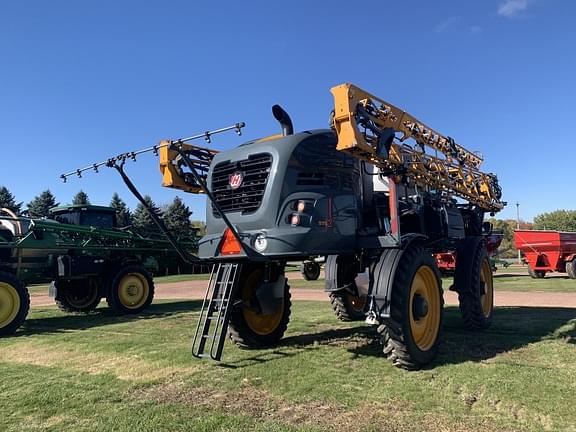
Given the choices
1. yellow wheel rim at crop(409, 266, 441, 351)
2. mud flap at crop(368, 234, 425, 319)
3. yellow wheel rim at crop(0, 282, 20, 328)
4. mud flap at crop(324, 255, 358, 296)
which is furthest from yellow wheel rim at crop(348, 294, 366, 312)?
yellow wheel rim at crop(0, 282, 20, 328)

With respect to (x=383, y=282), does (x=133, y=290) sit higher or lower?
lower

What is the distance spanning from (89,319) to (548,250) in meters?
18.5

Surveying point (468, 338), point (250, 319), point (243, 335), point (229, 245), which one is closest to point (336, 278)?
point (250, 319)

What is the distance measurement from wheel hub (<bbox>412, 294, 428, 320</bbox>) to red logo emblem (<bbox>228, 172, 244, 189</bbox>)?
267cm

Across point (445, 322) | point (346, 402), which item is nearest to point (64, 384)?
point (346, 402)

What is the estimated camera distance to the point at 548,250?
2133cm

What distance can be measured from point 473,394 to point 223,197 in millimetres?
3777

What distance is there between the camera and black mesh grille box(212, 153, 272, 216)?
6.23 meters

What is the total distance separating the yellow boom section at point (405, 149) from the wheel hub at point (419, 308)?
5.56 feet

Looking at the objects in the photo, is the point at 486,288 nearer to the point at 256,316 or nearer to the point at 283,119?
the point at 256,316

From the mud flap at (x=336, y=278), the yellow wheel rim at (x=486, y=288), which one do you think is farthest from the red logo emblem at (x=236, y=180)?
the yellow wheel rim at (x=486, y=288)

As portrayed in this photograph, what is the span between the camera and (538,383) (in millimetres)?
4941

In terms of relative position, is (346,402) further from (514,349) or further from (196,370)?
(514,349)

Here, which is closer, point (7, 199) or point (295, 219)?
point (295, 219)
